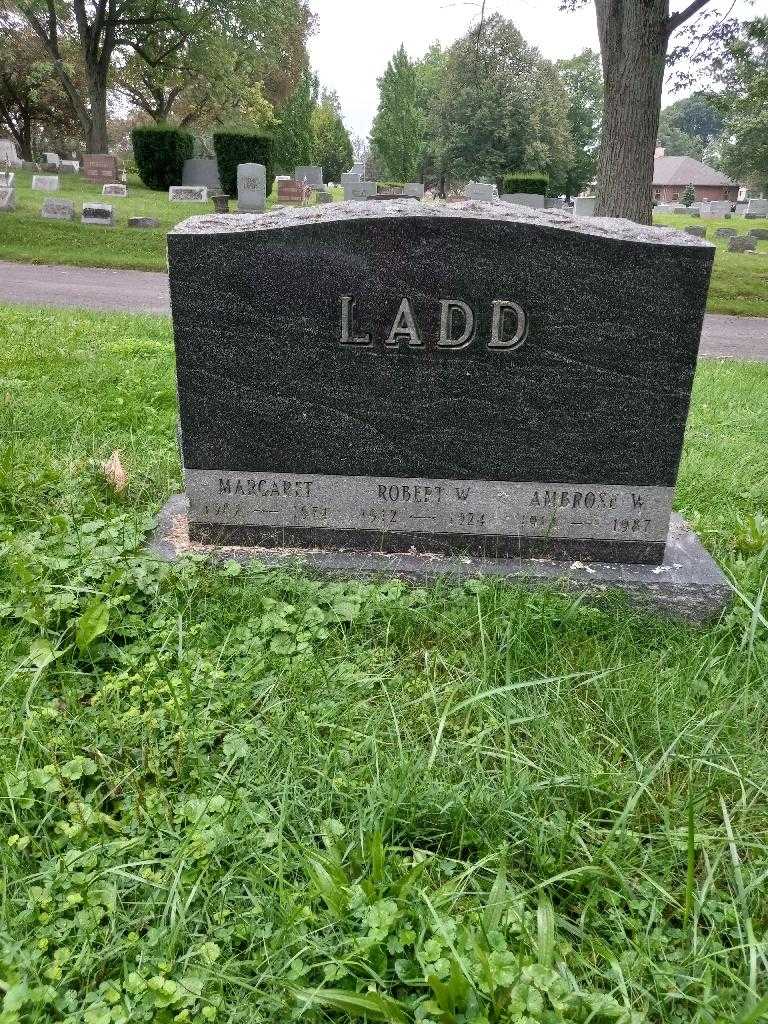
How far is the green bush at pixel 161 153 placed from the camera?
23562 millimetres

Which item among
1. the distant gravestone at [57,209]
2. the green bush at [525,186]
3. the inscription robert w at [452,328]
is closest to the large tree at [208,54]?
the green bush at [525,186]

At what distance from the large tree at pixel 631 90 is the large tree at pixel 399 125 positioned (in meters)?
36.3

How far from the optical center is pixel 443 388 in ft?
9.43

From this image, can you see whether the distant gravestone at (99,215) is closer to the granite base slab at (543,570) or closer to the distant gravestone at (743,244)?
the granite base slab at (543,570)

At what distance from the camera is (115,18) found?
87.5 feet

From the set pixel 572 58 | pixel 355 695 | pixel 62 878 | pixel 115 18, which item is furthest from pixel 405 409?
pixel 572 58

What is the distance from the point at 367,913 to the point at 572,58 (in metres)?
63.6

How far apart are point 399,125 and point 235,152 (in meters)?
24.3

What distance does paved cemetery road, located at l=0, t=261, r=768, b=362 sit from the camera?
9.10 m

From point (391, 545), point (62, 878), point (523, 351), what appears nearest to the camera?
point (62, 878)

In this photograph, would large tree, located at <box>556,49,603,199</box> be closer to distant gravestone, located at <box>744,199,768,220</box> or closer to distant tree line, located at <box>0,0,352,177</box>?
distant gravestone, located at <box>744,199,768,220</box>

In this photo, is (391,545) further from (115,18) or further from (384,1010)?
(115,18)

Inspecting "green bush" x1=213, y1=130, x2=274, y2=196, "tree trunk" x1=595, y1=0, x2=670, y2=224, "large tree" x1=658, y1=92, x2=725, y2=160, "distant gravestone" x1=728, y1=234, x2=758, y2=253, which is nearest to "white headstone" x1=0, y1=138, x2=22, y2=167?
"green bush" x1=213, y1=130, x2=274, y2=196

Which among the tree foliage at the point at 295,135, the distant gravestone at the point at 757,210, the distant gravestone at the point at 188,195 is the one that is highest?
the tree foliage at the point at 295,135
